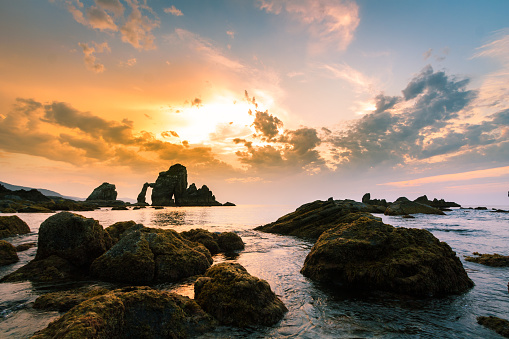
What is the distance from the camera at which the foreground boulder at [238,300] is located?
6527 mm

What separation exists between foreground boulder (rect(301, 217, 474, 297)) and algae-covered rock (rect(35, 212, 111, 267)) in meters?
10.6

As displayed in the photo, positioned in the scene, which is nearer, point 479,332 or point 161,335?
point 161,335

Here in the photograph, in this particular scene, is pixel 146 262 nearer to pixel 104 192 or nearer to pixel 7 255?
pixel 7 255

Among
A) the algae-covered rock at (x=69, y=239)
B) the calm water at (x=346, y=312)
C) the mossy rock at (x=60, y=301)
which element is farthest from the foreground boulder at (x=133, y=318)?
the algae-covered rock at (x=69, y=239)

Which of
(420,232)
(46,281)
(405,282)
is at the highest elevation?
(420,232)

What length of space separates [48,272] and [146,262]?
4033mm

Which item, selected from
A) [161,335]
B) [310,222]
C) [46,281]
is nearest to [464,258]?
[310,222]

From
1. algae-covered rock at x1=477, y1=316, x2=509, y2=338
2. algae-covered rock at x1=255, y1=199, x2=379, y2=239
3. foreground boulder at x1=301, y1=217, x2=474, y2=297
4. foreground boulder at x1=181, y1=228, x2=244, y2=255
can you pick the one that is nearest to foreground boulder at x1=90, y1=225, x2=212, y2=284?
foreground boulder at x1=181, y1=228, x2=244, y2=255

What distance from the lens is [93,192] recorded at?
123 m

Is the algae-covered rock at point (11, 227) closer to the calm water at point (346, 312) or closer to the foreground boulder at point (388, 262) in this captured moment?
the calm water at point (346, 312)

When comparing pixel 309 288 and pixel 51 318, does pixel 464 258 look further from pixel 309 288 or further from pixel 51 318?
pixel 51 318

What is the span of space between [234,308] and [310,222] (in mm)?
21853

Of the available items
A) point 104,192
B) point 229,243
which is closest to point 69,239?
point 229,243

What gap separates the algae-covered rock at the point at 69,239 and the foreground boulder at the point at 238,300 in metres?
7.43
